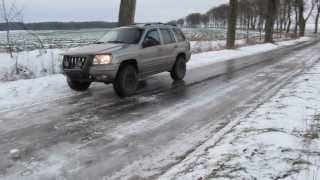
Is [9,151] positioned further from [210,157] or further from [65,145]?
[210,157]

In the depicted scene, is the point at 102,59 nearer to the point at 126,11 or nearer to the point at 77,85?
the point at 77,85

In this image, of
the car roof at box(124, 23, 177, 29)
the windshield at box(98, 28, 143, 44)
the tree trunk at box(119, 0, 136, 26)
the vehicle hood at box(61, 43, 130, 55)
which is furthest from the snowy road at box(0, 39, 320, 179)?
the tree trunk at box(119, 0, 136, 26)

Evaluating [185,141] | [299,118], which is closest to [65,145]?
[185,141]

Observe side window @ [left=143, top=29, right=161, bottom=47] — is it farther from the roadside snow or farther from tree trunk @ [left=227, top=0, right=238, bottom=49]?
tree trunk @ [left=227, top=0, right=238, bottom=49]

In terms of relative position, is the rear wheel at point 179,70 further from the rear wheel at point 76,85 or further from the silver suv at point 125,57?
the rear wheel at point 76,85

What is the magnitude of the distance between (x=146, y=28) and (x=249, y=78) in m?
4.20

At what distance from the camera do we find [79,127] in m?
7.65

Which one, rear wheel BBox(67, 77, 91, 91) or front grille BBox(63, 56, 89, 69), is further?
rear wheel BBox(67, 77, 91, 91)

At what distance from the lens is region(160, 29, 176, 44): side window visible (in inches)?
500

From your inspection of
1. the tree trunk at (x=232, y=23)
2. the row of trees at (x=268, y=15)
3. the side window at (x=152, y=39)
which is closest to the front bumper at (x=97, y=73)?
the side window at (x=152, y=39)

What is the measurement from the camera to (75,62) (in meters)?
10.6

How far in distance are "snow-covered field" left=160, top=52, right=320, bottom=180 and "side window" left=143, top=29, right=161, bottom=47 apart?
408 centimetres

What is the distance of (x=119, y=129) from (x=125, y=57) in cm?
355

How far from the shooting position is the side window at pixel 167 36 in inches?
500
